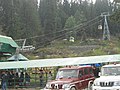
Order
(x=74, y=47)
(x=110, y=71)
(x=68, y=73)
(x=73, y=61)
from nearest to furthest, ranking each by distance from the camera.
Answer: (x=110, y=71) → (x=68, y=73) → (x=73, y=61) → (x=74, y=47)

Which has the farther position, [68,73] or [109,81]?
[68,73]

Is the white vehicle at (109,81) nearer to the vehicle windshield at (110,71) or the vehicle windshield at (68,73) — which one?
the vehicle windshield at (110,71)

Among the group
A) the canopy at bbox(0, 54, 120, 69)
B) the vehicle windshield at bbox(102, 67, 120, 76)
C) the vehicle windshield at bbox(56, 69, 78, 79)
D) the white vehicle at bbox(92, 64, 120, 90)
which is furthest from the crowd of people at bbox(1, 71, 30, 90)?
the white vehicle at bbox(92, 64, 120, 90)

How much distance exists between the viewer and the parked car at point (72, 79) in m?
20.0

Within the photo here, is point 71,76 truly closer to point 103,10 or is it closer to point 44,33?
point 44,33

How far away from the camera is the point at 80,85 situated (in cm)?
2106

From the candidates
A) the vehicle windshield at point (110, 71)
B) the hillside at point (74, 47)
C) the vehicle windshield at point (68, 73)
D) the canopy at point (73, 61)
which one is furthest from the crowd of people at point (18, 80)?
the hillside at point (74, 47)

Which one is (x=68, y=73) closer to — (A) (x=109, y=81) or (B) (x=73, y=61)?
(A) (x=109, y=81)

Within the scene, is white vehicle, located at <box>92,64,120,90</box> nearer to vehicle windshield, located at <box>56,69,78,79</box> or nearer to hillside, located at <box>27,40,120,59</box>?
vehicle windshield, located at <box>56,69,78,79</box>

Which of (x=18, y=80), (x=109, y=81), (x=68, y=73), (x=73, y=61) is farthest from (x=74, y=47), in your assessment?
(x=109, y=81)

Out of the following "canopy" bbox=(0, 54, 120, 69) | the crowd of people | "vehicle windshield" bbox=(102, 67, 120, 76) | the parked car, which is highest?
"canopy" bbox=(0, 54, 120, 69)

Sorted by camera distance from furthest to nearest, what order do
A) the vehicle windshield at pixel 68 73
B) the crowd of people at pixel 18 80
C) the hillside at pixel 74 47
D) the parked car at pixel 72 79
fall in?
the hillside at pixel 74 47 → the crowd of people at pixel 18 80 → the vehicle windshield at pixel 68 73 → the parked car at pixel 72 79

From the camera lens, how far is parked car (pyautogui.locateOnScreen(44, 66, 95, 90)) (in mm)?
19969

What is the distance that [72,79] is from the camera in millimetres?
20516
